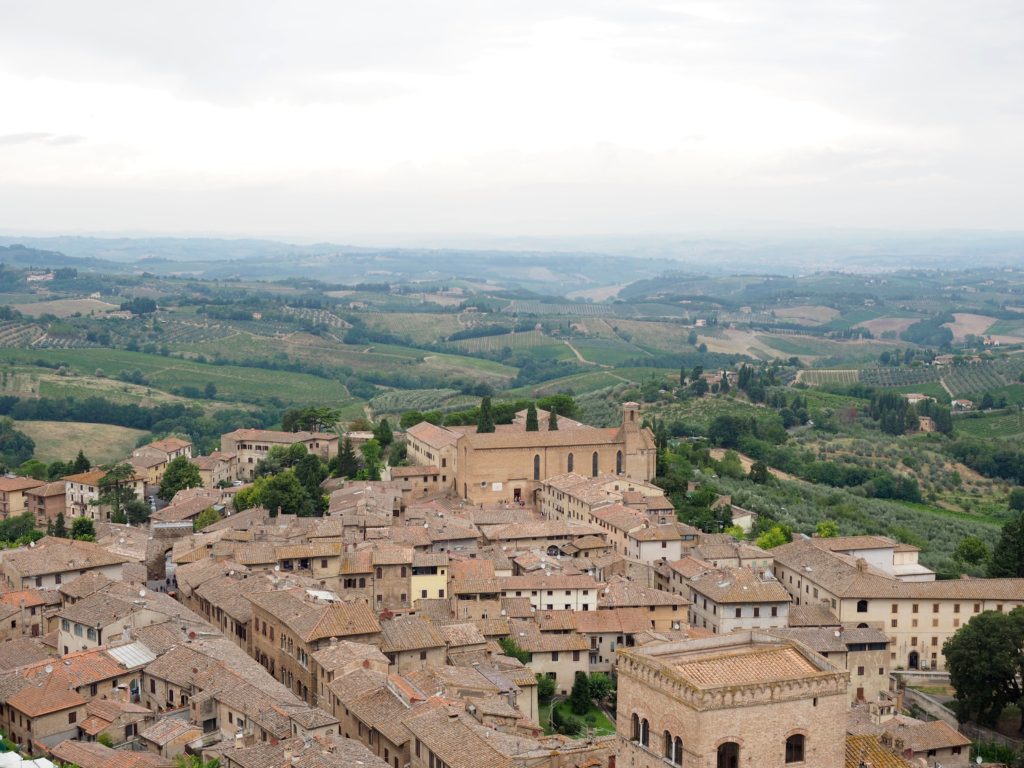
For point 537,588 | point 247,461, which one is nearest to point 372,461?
point 247,461

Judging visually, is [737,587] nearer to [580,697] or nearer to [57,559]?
[580,697]

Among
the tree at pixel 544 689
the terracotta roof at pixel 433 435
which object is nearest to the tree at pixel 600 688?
the tree at pixel 544 689

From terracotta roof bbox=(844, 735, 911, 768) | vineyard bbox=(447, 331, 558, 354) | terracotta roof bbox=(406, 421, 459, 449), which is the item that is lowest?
vineyard bbox=(447, 331, 558, 354)

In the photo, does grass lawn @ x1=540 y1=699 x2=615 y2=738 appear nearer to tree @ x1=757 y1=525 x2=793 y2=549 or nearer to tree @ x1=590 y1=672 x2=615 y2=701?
tree @ x1=590 y1=672 x2=615 y2=701

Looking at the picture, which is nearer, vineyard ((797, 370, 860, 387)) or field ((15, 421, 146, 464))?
field ((15, 421, 146, 464))

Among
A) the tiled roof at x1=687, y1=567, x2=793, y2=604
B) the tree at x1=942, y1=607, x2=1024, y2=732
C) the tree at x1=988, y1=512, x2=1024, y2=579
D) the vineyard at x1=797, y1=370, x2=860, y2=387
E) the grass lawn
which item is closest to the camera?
the grass lawn

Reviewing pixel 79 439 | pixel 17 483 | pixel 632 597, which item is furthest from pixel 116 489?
pixel 79 439

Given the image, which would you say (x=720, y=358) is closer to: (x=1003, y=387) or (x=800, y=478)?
(x=1003, y=387)

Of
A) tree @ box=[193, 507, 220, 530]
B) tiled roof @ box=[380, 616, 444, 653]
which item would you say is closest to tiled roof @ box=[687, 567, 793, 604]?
tiled roof @ box=[380, 616, 444, 653]

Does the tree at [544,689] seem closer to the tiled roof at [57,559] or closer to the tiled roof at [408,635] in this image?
the tiled roof at [408,635]
